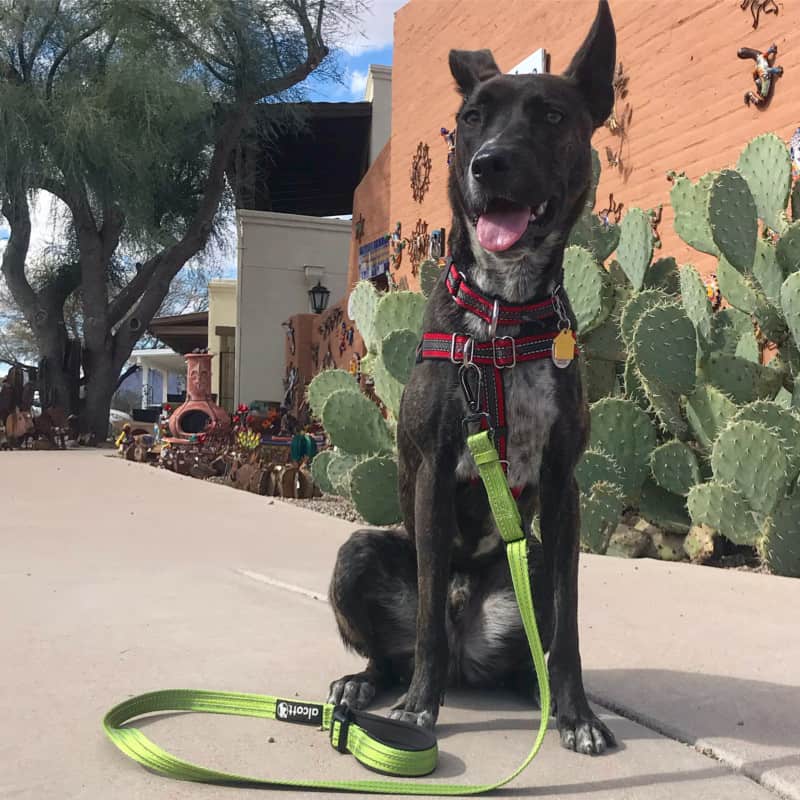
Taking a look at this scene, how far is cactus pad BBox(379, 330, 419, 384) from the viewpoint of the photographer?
538cm

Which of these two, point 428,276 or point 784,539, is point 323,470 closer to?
point 428,276

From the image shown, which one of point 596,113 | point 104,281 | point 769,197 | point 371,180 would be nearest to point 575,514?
point 596,113

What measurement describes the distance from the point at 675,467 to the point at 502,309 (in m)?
2.99

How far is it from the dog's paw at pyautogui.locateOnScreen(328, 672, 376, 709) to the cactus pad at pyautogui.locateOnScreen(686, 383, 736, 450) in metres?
2.90

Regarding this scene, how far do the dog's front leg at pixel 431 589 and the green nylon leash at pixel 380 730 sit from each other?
0.36 ft

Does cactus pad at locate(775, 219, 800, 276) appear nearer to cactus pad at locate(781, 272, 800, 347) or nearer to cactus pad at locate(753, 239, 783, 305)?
cactus pad at locate(753, 239, 783, 305)

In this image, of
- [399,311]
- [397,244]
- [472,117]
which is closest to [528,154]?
[472,117]

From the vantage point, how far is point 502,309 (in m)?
2.25

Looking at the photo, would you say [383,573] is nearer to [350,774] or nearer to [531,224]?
[350,774]

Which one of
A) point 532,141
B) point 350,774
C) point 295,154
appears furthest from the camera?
point 295,154

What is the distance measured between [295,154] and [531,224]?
19.4 m

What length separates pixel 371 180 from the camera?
14484mm

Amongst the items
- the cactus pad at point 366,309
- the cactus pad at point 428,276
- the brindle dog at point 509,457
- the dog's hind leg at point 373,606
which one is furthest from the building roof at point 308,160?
the dog's hind leg at point 373,606

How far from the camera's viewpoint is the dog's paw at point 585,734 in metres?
2.11
